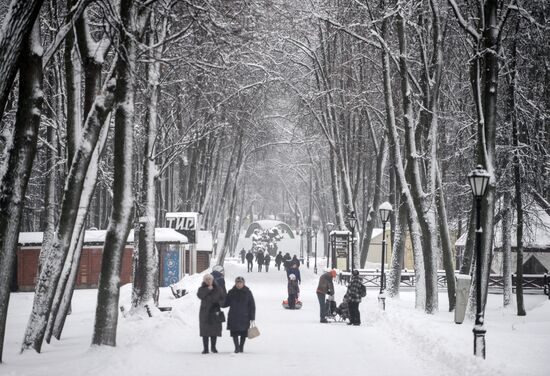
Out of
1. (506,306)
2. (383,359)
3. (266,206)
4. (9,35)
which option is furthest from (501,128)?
(266,206)

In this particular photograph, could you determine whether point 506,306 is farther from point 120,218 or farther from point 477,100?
point 120,218

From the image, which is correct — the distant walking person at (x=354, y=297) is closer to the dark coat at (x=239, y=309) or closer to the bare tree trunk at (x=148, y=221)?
the bare tree trunk at (x=148, y=221)

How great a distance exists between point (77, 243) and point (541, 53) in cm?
1268

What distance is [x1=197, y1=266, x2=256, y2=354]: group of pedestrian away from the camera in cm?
1218

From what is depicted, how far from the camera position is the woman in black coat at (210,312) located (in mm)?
12148

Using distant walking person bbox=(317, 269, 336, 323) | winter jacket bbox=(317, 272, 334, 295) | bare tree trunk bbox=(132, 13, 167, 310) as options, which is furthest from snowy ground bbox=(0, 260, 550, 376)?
bare tree trunk bbox=(132, 13, 167, 310)

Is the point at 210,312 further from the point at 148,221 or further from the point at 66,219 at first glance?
the point at 148,221

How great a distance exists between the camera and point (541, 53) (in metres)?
17.9

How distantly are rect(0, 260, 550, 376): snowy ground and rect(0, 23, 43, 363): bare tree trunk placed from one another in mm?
1444

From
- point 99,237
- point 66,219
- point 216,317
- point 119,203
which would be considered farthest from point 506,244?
point 99,237

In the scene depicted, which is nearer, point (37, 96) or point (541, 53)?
point (37, 96)

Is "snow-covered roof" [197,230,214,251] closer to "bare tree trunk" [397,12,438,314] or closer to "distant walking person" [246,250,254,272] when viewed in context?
"distant walking person" [246,250,254,272]

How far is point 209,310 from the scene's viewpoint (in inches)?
484

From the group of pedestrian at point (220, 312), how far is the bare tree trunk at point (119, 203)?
1.58 m
